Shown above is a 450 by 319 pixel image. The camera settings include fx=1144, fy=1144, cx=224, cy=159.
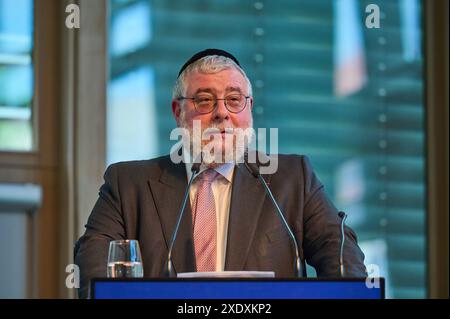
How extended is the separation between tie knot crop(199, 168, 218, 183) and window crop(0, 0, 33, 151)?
199 centimetres

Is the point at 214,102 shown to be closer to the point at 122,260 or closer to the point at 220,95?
the point at 220,95

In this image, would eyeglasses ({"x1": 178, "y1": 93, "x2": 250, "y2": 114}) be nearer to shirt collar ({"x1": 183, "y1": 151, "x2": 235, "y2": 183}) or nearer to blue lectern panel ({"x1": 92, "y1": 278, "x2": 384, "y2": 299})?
shirt collar ({"x1": 183, "y1": 151, "x2": 235, "y2": 183})

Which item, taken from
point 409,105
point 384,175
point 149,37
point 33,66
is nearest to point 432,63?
point 409,105

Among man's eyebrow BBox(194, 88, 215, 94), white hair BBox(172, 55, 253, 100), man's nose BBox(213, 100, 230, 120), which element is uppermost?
white hair BBox(172, 55, 253, 100)

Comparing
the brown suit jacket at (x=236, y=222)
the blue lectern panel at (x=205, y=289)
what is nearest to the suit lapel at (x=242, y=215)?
the brown suit jacket at (x=236, y=222)

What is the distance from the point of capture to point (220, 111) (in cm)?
415

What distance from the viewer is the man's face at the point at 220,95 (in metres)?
4.17

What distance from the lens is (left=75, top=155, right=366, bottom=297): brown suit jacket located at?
393cm

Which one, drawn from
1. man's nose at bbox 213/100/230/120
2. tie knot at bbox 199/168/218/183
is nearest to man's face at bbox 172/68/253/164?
man's nose at bbox 213/100/230/120

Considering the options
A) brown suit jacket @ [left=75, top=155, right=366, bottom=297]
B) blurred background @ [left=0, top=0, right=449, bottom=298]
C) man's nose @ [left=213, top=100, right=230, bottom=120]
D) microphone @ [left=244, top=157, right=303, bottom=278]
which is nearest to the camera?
microphone @ [left=244, top=157, right=303, bottom=278]

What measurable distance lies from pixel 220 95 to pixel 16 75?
207 centimetres

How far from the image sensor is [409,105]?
6.59 meters

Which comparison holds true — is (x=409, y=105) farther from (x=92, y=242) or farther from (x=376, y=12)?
(x=92, y=242)

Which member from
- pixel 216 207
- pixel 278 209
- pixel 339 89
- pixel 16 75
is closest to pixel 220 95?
pixel 216 207
